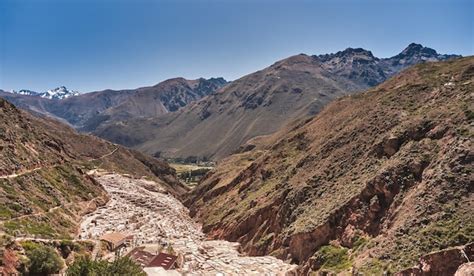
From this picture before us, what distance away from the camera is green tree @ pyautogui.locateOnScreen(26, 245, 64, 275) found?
26562mm

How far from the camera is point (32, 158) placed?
5597 cm

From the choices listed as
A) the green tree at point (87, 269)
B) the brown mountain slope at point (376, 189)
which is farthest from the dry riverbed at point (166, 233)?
the green tree at point (87, 269)

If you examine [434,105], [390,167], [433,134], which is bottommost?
[390,167]

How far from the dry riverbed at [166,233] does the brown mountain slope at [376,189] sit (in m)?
2.95

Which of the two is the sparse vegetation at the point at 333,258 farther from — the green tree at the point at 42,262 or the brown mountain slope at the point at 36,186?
the brown mountain slope at the point at 36,186

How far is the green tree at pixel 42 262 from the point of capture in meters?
26.6

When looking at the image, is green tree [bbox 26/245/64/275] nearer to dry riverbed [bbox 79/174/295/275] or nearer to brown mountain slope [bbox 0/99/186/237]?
brown mountain slope [bbox 0/99/186/237]

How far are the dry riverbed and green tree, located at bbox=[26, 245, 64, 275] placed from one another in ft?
33.3

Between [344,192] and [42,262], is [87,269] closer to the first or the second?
[42,262]

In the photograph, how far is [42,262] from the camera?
87.8ft

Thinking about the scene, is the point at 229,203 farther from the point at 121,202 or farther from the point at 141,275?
the point at 141,275

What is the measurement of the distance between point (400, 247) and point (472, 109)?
50.4ft

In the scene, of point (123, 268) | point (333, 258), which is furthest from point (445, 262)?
point (123, 268)

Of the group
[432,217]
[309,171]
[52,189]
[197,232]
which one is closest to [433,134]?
[432,217]
